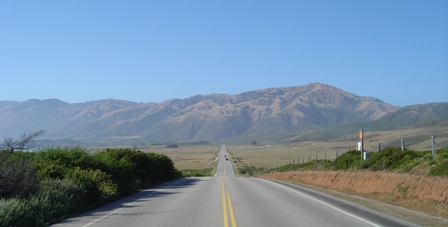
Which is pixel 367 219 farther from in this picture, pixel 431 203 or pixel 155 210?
pixel 155 210

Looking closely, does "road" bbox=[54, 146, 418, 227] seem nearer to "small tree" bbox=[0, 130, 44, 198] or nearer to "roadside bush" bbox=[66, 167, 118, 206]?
"roadside bush" bbox=[66, 167, 118, 206]

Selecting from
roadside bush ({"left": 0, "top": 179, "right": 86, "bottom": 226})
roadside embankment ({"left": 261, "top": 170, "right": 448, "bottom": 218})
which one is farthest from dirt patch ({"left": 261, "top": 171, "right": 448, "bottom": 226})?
roadside bush ({"left": 0, "top": 179, "right": 86, "bottom": 226})

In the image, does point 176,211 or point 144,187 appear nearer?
point 176,211

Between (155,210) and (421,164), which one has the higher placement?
(421,164)

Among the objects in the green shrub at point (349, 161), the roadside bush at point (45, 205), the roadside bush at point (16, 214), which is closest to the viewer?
the roadside bush at point (16, 214)

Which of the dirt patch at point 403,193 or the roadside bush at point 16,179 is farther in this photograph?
the roadside bush at point 16,179

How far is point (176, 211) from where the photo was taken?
1808 centimetres

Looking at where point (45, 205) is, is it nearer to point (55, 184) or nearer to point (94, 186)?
point (55, 184)

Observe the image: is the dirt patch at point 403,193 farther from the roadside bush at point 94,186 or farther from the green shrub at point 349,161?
the roadside bush at point 94,186

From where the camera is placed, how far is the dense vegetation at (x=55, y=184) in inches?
614

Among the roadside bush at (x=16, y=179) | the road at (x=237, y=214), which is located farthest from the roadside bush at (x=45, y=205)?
the road at (x=237, y=214)

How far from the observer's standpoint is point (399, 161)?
25812 mm

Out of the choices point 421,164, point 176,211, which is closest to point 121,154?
point 176,211

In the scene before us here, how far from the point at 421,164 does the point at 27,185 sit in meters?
16.6
